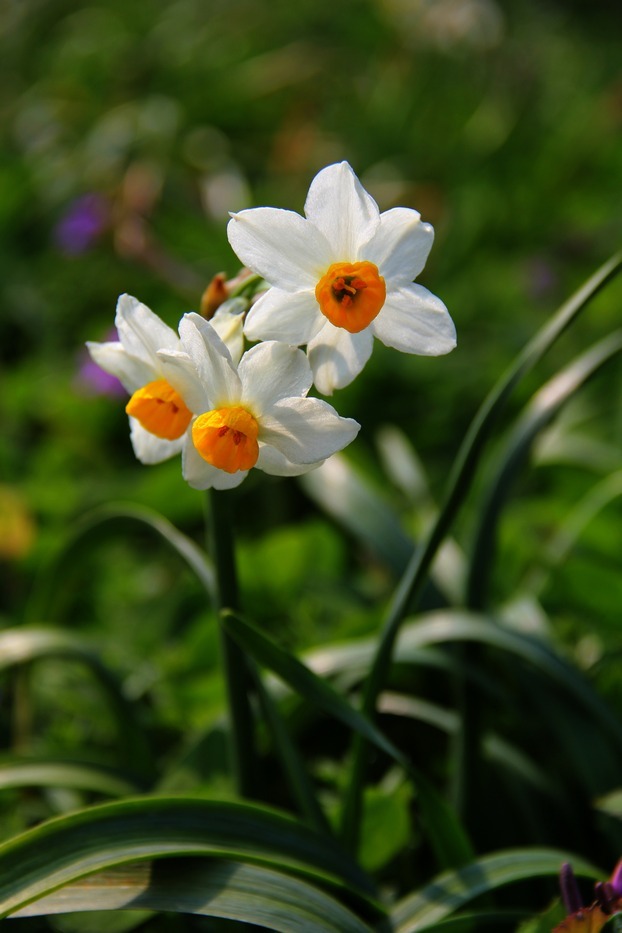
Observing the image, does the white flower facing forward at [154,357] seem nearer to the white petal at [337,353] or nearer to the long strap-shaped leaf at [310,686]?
the white petal at [337,353]

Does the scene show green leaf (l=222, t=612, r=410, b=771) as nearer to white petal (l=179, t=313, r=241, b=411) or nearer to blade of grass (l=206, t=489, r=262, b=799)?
blade of grass (l=206, t=489, r=262, b=799)

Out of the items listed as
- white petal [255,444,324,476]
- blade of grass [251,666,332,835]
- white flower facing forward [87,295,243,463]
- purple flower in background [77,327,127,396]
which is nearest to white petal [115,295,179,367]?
white flower facing forward [87,295,243,463]

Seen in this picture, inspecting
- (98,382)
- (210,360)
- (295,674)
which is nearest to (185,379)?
(210,360)

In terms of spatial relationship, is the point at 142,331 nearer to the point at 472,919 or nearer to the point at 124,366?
the point at 124,366

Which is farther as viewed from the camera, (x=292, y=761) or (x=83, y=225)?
(x=83, y=225)

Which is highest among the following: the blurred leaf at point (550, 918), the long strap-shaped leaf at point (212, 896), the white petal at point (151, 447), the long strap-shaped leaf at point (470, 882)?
the white petal at point (151, 447)

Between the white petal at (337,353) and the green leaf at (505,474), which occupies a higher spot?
the green leaf at (505,474)

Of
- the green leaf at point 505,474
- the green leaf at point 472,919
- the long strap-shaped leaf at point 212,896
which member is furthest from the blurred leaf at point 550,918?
the green leaf at point 505,474
